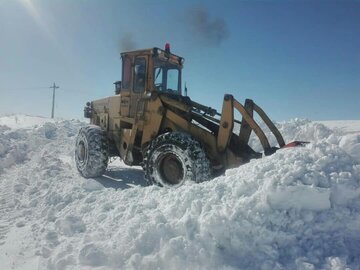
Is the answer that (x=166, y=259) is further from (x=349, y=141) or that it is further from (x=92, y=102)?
(x=92, y=102)

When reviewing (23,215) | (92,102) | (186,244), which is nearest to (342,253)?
(186,244)

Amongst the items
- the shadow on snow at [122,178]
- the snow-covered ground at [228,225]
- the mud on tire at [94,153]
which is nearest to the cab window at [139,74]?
the mud on tire at [94,153]

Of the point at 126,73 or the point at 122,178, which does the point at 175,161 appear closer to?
the point at 122,178

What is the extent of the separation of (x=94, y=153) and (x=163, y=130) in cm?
189

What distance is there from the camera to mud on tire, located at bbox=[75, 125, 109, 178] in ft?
27.1

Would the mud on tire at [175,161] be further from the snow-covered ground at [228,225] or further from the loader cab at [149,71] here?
the loader cab at [149,71]

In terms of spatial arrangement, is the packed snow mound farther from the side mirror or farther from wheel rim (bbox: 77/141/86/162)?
the side mirror

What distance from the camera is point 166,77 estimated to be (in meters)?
8.55

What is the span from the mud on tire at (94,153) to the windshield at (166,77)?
6.11ft

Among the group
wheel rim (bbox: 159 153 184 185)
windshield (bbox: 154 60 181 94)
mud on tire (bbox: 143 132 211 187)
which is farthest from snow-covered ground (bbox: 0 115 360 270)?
windshield (bbox: 154 60 181 94)

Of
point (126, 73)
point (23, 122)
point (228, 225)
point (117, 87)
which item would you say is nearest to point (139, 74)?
point (126, 73)

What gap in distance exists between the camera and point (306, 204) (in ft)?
12.3

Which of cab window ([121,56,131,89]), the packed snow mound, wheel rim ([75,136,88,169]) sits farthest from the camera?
the packed snow mound

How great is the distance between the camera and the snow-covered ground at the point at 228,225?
3.46 metres
